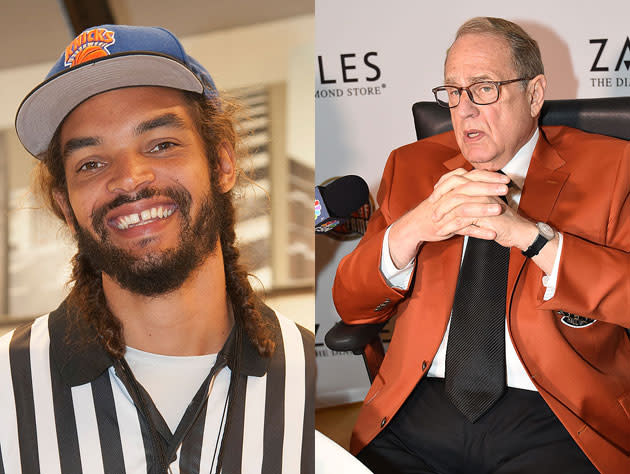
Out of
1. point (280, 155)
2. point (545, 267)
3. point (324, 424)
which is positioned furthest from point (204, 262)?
point (324, 424)

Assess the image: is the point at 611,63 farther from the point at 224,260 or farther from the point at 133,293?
the point at 133,293

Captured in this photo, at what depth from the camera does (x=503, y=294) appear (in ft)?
4.55

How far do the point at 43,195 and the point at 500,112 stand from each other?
1.08 m

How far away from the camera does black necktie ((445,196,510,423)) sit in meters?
1.34

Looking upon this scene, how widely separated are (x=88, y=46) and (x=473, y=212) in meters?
0.75

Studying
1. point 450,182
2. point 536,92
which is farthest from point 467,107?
point 450,182

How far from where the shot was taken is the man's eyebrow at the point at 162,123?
0.73 m

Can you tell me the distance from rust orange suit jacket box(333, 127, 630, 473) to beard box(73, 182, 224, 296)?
0.73 meters

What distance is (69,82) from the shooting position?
73cm

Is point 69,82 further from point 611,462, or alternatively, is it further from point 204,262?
point 611,462

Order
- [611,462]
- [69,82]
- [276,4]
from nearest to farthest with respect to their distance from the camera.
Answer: [69,82] → [276,4] → [611,462]

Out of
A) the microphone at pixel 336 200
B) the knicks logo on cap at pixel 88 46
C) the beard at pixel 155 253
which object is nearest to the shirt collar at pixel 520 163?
the microphone at pixel 336 200

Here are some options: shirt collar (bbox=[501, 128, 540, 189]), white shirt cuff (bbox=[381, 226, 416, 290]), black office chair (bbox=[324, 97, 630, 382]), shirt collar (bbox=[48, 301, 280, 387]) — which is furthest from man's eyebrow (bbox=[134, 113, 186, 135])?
shirt collar (bbox=[501, 128, 540, 189])

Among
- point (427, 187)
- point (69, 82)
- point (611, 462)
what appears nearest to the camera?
point (69, 82)
